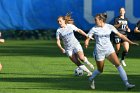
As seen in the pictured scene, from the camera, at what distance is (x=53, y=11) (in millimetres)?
40188

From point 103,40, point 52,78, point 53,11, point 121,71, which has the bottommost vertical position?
point 53,11

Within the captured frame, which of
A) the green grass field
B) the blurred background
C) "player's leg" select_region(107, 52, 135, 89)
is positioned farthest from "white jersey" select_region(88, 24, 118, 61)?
the blurred background

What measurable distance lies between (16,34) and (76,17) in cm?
1820

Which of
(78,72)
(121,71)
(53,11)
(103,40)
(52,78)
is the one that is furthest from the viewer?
(53,11)

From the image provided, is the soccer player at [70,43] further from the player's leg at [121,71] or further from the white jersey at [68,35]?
the player's leg at [121,71]

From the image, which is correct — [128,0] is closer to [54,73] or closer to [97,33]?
[54,73]

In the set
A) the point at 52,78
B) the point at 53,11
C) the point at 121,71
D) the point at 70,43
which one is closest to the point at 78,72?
the point at 70,43

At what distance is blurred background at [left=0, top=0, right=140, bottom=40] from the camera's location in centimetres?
3950

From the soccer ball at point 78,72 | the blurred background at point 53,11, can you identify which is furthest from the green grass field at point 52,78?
the blurred background at point 53,11

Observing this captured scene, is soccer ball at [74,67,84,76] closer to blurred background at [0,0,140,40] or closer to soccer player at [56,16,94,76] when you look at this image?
soccer player at [56,16,94,76]

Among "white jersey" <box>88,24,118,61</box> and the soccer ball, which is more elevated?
"white jersey" <box>88,24,118,61</box>

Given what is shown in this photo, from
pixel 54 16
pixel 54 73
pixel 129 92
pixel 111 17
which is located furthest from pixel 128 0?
pixel 129 92

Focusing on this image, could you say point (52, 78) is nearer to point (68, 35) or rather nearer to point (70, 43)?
point (70, 43)

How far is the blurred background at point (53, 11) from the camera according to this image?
39.5m
